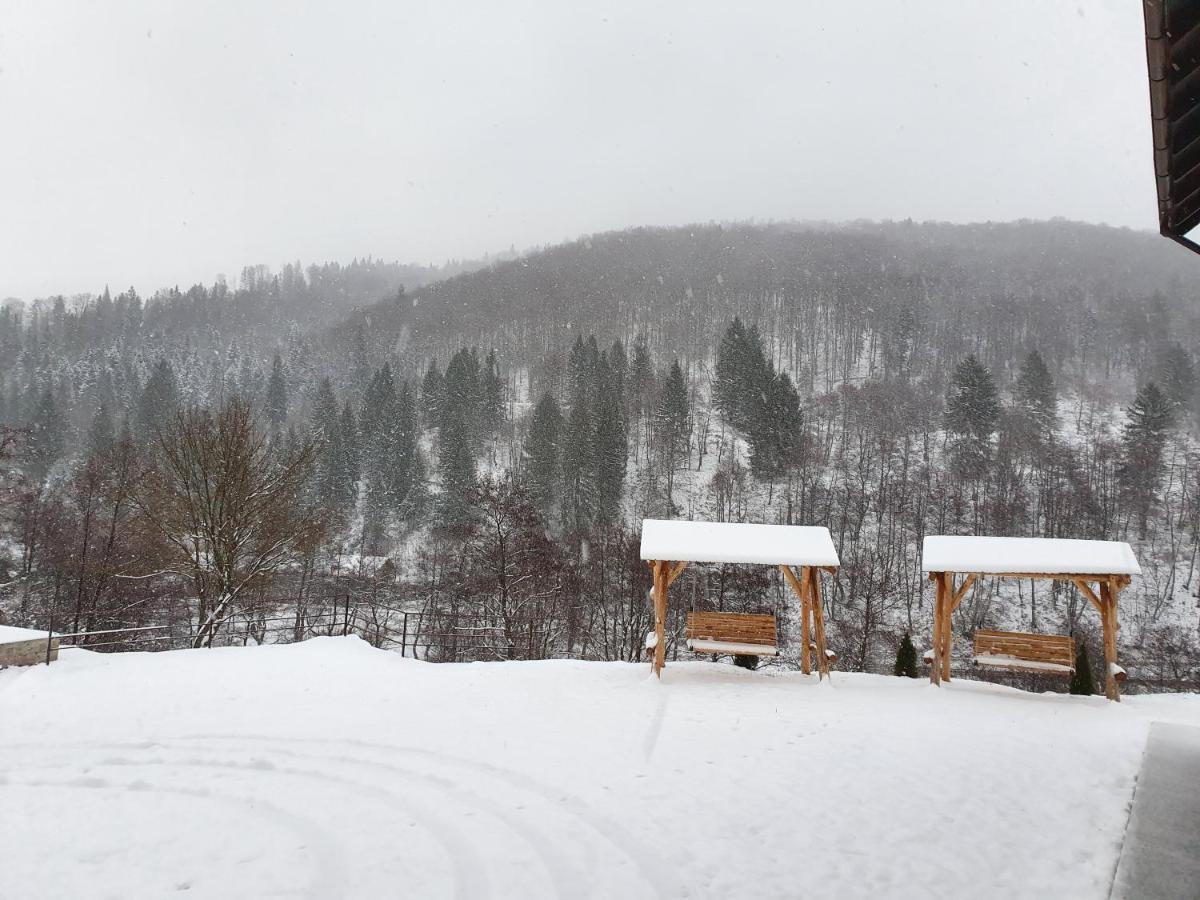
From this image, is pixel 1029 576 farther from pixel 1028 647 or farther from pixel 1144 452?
pixel 1144 452

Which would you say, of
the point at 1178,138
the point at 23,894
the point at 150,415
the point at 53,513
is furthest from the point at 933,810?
the point at 150,415

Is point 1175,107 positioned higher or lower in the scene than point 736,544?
higher

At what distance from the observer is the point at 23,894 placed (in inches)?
172

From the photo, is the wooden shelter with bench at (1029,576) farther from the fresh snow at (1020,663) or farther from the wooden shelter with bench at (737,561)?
the wooden shelter with bench at (737,561)

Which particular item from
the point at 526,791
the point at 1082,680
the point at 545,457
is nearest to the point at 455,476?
the point at 545,457

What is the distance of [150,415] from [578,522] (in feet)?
163

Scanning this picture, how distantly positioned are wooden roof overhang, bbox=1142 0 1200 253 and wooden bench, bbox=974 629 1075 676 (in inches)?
398

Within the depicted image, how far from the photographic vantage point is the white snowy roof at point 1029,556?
40.1 feet

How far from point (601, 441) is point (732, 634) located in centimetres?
3738

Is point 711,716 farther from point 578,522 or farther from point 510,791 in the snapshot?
point 578,522

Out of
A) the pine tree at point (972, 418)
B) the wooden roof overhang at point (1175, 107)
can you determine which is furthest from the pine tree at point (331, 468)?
the wooden roof overhang at point (1175, 107)

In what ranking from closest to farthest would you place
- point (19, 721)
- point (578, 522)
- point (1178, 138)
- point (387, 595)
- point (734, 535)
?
1. point (1178, 138)
2. point (19, 721)
3. point (734, 535)
4. point (387, 595)
5. point (578, 522)

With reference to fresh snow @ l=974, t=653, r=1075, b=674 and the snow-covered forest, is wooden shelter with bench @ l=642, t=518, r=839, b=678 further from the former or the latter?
the snow-covered forest

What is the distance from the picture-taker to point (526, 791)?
630 cm
